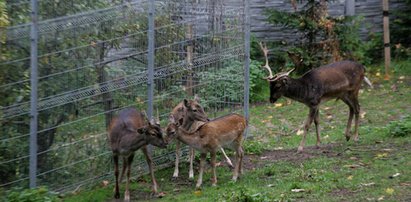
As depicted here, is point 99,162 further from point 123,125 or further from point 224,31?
point 224,31

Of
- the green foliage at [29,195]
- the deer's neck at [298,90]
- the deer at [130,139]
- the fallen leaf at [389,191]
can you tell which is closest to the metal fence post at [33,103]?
the green foliage at [29,195]

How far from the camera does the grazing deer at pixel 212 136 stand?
10250mm

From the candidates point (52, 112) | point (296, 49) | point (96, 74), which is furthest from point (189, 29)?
point (296, 49)

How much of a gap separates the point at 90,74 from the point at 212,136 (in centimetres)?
188

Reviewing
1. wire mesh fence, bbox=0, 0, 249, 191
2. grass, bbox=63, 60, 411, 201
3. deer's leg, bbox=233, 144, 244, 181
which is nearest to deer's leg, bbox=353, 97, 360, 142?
grass, bbox=63, 60, 411, 201

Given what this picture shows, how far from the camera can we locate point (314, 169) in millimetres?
10469

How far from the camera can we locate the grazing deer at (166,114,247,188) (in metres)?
10.2

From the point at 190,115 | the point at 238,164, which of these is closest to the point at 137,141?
the point at 190,115

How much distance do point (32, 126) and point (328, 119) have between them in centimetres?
754

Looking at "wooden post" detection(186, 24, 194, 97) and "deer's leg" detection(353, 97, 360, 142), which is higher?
"wooden post" detection(186, 24, 194, 97)

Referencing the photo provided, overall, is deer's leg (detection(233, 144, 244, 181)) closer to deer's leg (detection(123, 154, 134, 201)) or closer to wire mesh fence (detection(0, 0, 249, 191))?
wire mesh fence (detection(0, 0, 249, 191))

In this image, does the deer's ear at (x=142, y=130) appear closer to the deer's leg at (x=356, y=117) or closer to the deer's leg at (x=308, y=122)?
the deer's leg at (x=308, y=122)

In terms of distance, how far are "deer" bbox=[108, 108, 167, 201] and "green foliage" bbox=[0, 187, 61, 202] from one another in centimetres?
107

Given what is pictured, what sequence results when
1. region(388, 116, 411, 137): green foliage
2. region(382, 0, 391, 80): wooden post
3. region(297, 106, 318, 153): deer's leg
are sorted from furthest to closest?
region(382, 0, 391, 80): wooden post, region(388, 116, 411, 137): green foliage, region(297, 106, 318, 153): deer's leg
